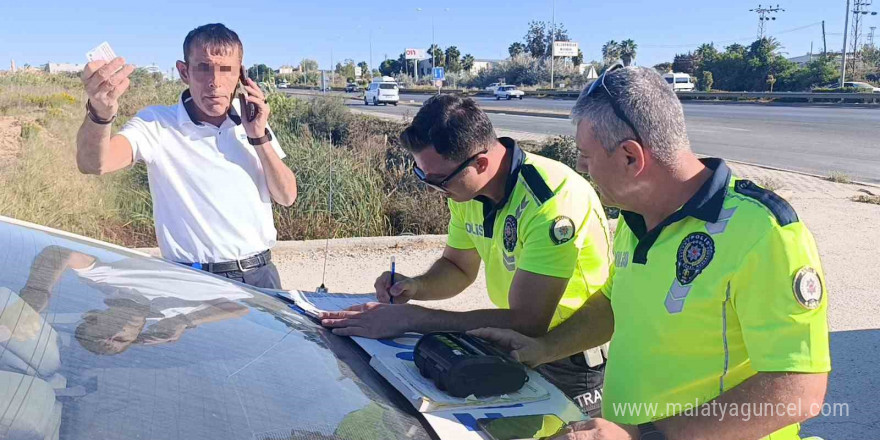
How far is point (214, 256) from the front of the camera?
3059mm

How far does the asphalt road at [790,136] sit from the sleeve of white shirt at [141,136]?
1233cm

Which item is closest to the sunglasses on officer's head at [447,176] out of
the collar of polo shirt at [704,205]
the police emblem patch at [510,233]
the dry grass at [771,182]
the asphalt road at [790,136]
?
the police emblem patch at [510,233]

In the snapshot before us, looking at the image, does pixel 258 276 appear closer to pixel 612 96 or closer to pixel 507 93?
pixel 612 96

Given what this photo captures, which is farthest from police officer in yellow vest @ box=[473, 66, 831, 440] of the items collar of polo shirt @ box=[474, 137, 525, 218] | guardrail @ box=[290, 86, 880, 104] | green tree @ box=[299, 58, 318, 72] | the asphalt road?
green tree @ box=[299, 58, 318, 72]

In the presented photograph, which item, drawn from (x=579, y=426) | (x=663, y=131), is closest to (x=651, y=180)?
(x=663, y=131)

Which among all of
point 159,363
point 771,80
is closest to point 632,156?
point 159,363

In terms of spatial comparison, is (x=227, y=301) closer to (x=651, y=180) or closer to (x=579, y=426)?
(x=579, y=426)

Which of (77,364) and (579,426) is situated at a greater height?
(77,364)

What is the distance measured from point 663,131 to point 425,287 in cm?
135

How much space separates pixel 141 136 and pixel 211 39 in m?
0.49

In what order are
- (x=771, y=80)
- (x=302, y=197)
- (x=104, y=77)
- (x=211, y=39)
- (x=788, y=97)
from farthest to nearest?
(x=771, y=80) → (x=788, y=97) → (x=302, y=197) → (x=211, y=39) → (x=104, y=77)

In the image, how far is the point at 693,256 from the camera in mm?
1650

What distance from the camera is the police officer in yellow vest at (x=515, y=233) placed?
87.0 inches

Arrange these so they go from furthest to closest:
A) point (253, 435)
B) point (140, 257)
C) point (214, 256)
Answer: point (214, 256) → point (140, 257) → point (253, 435)
